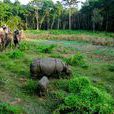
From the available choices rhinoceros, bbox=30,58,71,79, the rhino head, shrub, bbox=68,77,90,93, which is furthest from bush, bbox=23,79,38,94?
the rhino head

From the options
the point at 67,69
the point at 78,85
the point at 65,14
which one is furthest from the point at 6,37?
the point at 65,14

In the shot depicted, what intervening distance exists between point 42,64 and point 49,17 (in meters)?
59.9

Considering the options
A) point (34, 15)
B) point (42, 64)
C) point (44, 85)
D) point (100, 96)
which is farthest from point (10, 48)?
point (34, 15)

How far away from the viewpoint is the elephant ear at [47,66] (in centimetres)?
1023

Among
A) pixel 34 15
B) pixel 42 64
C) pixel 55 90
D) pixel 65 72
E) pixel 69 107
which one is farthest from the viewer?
pixel 34 15

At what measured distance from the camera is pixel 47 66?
10266 mm

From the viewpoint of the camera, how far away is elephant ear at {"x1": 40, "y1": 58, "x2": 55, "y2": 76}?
1023 cm

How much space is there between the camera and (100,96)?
7.89 metres

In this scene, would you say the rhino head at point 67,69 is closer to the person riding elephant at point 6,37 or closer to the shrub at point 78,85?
the shrub at point 78,85

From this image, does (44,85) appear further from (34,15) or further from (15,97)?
(34,15)

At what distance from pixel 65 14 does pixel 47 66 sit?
62137 millimetres

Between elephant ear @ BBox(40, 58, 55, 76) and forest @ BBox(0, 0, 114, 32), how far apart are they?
153 ft

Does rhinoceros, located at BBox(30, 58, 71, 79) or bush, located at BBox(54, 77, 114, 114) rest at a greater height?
rhinoceros, located at BBox(30, 58, 71, 79)

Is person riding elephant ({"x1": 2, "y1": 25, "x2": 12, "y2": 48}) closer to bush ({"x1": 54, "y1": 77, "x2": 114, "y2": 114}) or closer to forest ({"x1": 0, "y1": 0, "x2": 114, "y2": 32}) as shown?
bush ({"x1": 54, "y1": 77, "x2": 114, "y2": 114})
